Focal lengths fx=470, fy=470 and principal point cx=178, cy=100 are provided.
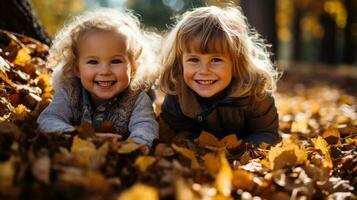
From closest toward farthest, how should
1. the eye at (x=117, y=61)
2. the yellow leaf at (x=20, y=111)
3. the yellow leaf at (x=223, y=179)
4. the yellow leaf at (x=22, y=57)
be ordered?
the yellow leaf at (x=223, y=179) < the yellow leaf at (x=20, y=111) < the eye at (x=117, y=61) < the yellow leaf at (x=22, y=57)

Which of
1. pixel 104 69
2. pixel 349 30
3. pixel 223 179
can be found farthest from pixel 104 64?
pixel 349 30

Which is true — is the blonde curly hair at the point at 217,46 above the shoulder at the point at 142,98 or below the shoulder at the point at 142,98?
above

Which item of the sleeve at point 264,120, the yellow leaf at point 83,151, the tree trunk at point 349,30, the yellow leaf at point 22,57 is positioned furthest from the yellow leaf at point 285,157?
the tree trunk at point 349,30

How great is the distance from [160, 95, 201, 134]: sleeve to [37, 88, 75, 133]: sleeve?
2.33ft

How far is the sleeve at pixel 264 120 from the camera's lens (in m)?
3.21

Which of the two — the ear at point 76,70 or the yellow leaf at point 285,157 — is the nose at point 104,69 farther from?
the yellow leaf at point 285,157

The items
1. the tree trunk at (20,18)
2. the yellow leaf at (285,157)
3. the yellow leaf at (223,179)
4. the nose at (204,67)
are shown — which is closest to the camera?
the yellow leaf at (223,179)

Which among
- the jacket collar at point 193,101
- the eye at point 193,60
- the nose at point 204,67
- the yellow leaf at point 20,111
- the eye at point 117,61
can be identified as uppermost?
the eye at point 117,61

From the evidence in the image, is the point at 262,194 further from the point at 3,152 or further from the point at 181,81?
the point at 181,81

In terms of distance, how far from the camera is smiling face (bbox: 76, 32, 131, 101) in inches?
109

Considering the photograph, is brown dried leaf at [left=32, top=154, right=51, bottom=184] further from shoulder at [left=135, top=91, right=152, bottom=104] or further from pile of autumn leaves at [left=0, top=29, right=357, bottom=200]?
shoulder at [left=135, top=91, right=152, bottom=104]

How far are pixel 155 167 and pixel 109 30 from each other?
1.18 m

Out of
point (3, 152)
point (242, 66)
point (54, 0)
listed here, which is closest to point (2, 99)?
point (3, 152)

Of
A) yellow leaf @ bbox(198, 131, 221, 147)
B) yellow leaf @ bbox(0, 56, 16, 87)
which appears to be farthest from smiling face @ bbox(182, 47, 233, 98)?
yellow leaf @ bbox(0, 56, 16, 87)
